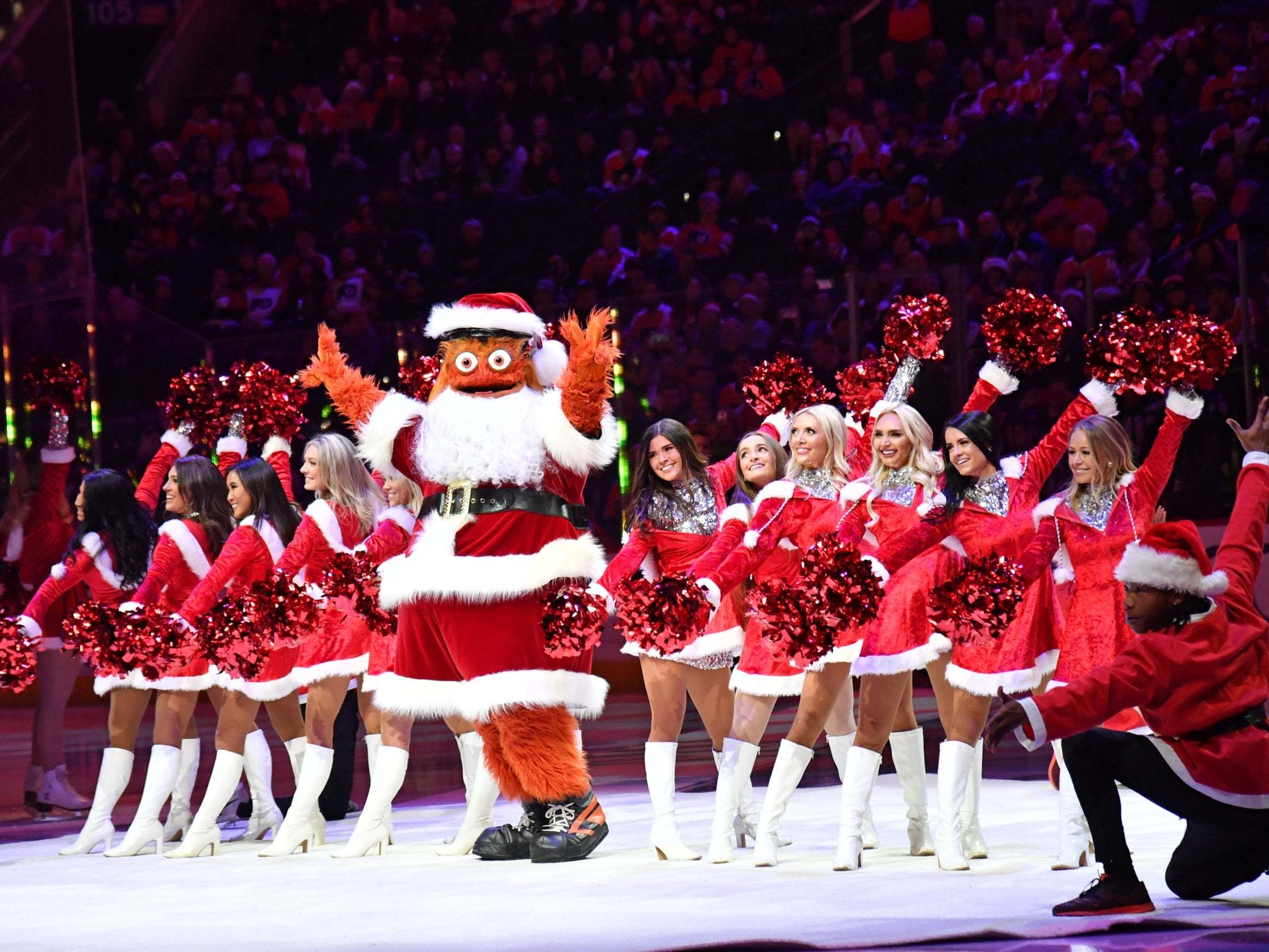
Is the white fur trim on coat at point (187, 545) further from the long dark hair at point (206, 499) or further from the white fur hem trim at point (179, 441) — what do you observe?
the white fur hem trim at point (179, 441)

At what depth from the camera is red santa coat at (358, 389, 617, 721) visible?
5699 millimetres

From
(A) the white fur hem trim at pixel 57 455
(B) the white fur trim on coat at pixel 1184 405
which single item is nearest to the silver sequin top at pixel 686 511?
(B) the white fur trim on coat at pixel 1184 405

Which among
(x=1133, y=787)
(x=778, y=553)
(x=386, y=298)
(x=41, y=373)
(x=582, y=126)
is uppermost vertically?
(x=582, y=126)

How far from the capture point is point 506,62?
50.2 ft

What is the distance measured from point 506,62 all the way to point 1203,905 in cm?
1204

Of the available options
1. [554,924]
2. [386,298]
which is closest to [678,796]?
[554,924]

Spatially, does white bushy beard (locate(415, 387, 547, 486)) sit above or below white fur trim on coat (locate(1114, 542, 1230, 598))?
→ above

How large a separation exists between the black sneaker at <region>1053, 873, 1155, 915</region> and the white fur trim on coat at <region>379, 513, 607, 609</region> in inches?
80.3

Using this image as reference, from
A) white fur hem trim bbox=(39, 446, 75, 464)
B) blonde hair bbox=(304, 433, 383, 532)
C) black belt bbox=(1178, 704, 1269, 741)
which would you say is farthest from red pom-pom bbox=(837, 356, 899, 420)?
white fur hem trim bbox=(39, 446, 75, 464)

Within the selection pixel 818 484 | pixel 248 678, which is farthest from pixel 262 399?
pixel 818 484

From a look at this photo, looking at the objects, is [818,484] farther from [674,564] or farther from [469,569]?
[469,569]

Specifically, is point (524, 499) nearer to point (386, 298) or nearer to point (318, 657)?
point (318, 657)

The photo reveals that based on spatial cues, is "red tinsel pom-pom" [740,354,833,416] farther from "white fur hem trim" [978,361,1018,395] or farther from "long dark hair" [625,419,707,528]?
"white fur hem trim" [978,361,1018,395]

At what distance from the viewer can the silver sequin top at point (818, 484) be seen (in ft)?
19.7
